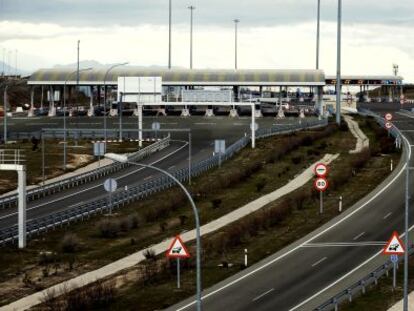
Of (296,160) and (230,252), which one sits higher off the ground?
(296,160)

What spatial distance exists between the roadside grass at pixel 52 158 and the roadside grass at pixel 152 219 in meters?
15.1

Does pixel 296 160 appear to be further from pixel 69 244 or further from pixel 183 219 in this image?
pixel 69 244

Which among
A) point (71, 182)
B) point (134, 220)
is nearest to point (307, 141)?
point (71, 182)

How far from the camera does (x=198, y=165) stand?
86.8 meters

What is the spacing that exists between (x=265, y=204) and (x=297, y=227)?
9915 mm

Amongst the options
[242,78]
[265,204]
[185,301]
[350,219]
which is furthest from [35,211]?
[242,78]

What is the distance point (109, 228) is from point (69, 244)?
18.6 feet

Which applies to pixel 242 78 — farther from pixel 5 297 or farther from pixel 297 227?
pixel 5 297

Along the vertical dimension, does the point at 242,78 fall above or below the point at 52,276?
above

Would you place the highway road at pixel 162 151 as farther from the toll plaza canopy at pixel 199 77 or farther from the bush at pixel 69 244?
the bush at pixel 69 244

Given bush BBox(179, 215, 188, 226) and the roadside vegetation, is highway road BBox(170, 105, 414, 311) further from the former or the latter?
bush BBox(179, 215, 188, 226)

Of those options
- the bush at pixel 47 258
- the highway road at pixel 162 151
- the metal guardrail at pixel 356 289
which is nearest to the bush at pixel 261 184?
the highway road at pixel 162 151

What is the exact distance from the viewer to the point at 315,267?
46719 millimetres

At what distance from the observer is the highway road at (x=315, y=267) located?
3975 centimetres
